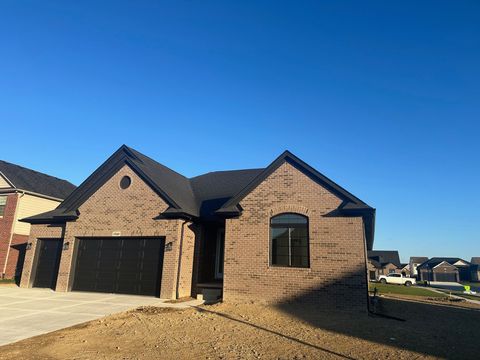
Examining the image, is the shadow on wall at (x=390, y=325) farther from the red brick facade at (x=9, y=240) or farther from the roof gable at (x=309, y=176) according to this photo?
the red brick facade at (x=9, y=240)

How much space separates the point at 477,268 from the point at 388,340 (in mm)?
89257

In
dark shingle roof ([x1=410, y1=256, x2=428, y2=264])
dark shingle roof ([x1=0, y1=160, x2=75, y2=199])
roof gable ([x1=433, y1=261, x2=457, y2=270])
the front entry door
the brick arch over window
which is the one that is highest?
dark shingle roof ([x1=0, y1=160, x2=75, y2=199])

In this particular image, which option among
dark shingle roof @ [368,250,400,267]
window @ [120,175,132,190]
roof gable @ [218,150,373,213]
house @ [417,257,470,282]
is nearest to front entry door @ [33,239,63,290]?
window @ [120,175,132,190]

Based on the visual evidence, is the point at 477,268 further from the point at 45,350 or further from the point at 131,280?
the point at 45,350

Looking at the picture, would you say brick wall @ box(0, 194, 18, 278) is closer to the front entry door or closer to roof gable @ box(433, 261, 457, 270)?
the front entry door

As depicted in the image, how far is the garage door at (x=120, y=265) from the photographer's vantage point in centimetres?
1550

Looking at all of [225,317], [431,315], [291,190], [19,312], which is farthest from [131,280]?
[431,315]

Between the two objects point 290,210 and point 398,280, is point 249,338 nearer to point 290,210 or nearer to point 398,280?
point 290,210

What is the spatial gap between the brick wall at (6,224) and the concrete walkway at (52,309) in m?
9.90

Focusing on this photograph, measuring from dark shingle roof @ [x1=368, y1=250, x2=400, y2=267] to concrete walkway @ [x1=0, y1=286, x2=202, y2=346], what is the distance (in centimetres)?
7694

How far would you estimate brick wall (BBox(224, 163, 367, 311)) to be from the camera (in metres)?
12.3

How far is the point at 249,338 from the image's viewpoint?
8039 mm

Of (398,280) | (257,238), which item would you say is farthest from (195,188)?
(398,280)

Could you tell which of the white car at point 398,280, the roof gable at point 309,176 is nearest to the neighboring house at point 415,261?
the white car at point 398,280
